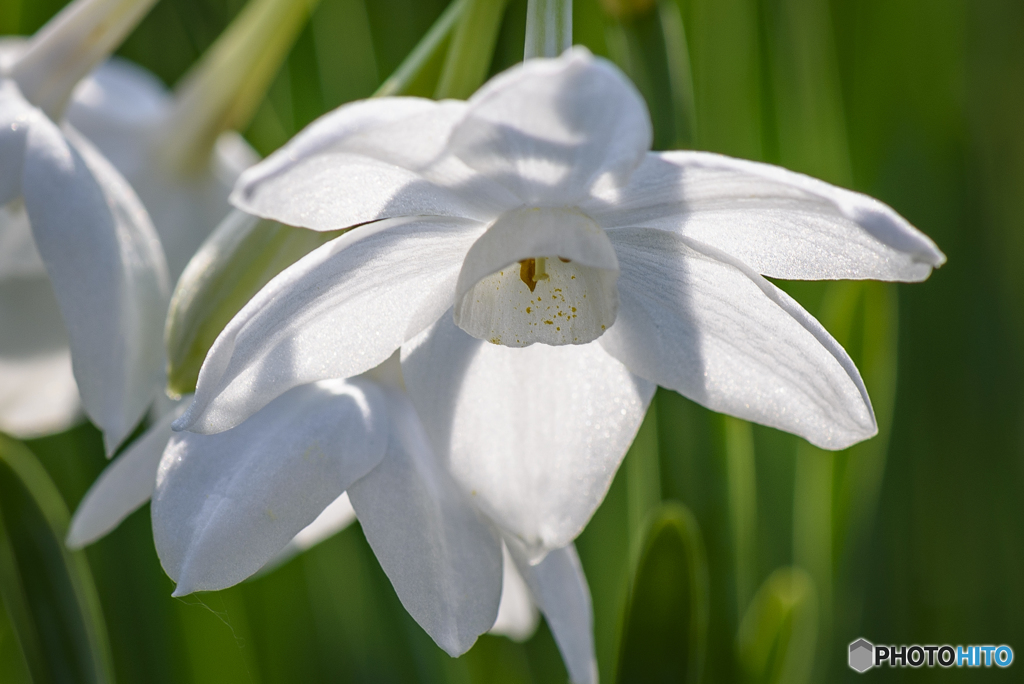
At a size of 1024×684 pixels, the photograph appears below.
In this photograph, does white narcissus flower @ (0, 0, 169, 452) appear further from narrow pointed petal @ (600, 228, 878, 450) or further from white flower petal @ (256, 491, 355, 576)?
narrow pointed petal @ (600, 228, 878, 450)

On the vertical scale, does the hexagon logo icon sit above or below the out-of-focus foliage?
below

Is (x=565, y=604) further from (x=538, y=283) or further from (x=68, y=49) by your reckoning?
(x=68, y=49)

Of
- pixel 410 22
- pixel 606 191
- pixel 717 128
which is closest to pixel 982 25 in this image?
pixel 717 128

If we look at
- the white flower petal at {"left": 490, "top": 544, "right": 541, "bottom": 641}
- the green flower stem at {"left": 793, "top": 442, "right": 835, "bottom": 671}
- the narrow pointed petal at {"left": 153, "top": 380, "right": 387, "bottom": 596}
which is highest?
the narrow pointed petal at {"left": 153, "top": 380, "right": 387, "bottom": 596}

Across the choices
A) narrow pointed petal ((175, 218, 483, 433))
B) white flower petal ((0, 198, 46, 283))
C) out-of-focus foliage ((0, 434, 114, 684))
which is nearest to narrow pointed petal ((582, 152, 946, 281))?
narrow pointed petal ((175, 218, 483, 433))

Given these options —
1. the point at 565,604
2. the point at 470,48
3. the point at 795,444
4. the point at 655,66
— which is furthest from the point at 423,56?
the point at 795,444

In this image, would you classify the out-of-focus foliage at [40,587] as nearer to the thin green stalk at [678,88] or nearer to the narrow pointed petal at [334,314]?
the narrow pointed petal at [334,314]

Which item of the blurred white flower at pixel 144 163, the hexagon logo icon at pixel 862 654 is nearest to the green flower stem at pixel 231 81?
the blurred white flower at pixel 144 163

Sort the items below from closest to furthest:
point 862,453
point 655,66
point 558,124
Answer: point 558,124 < point 655,66 < point 862,453
